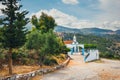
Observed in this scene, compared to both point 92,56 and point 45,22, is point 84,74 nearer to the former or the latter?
point 45,22

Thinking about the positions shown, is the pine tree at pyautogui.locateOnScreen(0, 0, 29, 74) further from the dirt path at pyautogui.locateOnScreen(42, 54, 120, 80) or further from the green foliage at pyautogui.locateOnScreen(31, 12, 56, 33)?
the green foliage at pyautogui.locateOnScreen(31, 12, 56, 33)

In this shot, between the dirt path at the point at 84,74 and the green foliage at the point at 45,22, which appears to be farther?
the green foliage at the point at 45,22

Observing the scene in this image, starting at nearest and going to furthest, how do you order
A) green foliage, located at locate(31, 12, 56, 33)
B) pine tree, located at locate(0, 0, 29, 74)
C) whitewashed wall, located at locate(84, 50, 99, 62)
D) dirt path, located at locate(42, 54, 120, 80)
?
pine tree, located at locate(0, 0, 29, 74)
dirt path, located at locate(42, 54, 120, 80)
green foliage, located at locate(31, 12, 56, 33)
whitewashed wall, located at locate(84, 50, 99, 62)

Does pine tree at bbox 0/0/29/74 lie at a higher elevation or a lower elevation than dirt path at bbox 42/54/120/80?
higher

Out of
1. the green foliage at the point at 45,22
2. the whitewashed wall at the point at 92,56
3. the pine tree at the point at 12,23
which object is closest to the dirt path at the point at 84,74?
the pine tree at the point at 12,23

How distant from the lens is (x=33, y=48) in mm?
36375

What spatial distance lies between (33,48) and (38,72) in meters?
6.52

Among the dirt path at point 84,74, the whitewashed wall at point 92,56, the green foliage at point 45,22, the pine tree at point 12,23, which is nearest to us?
the pine tree at point 12,23

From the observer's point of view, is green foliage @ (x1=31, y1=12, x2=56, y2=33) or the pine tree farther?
green foliage @ (x1=31, y1=12, x2=56, y2=33)

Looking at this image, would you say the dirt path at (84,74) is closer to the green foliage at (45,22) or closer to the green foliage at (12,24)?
the green foliage at (12,24)

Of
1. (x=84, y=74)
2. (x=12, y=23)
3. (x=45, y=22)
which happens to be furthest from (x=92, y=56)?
(x=12, y=23)

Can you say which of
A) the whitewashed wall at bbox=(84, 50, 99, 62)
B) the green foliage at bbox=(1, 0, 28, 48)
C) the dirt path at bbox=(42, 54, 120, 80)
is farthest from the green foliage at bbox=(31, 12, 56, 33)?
the green foliage at bbox=(1, 0, 28, 48)

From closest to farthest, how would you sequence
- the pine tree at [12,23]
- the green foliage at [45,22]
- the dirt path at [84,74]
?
the pine tree at [12,23], the dirt path at [84,74], the green foliage at [45,22]

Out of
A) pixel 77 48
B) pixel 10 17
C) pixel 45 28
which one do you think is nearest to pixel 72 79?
pixel 10 17
